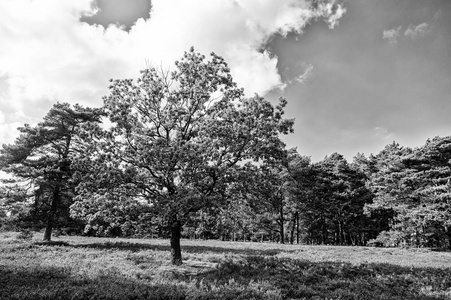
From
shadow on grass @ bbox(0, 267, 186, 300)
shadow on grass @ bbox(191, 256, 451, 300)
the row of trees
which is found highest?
the row of trees

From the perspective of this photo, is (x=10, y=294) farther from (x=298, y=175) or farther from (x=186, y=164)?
(x=298, y=175)

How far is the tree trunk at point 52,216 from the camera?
84.0 ft

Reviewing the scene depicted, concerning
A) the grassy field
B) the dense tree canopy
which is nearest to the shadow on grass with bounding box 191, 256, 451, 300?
the grassy field

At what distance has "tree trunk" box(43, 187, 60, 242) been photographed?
2561cm

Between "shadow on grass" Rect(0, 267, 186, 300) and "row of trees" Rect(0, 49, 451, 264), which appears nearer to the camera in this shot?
"shadow on grass" Rect(0, 267, 186, 300)

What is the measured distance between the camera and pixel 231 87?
57.9ft

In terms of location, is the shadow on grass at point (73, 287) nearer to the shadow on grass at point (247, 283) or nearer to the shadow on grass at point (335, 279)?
the shadow on grass at point (247, 283)

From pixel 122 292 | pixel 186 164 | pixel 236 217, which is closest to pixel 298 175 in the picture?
pixel 236 217

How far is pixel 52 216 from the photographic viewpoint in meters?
26.0

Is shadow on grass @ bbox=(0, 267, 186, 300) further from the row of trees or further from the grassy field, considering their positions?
the row of trees

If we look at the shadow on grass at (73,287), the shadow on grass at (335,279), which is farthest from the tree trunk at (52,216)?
the shadow on grass at (335,279)

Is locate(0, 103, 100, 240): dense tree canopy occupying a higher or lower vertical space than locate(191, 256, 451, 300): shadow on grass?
higher

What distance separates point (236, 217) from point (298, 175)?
1119 inches

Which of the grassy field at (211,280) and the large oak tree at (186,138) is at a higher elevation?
the large oak tree at (186,138)
